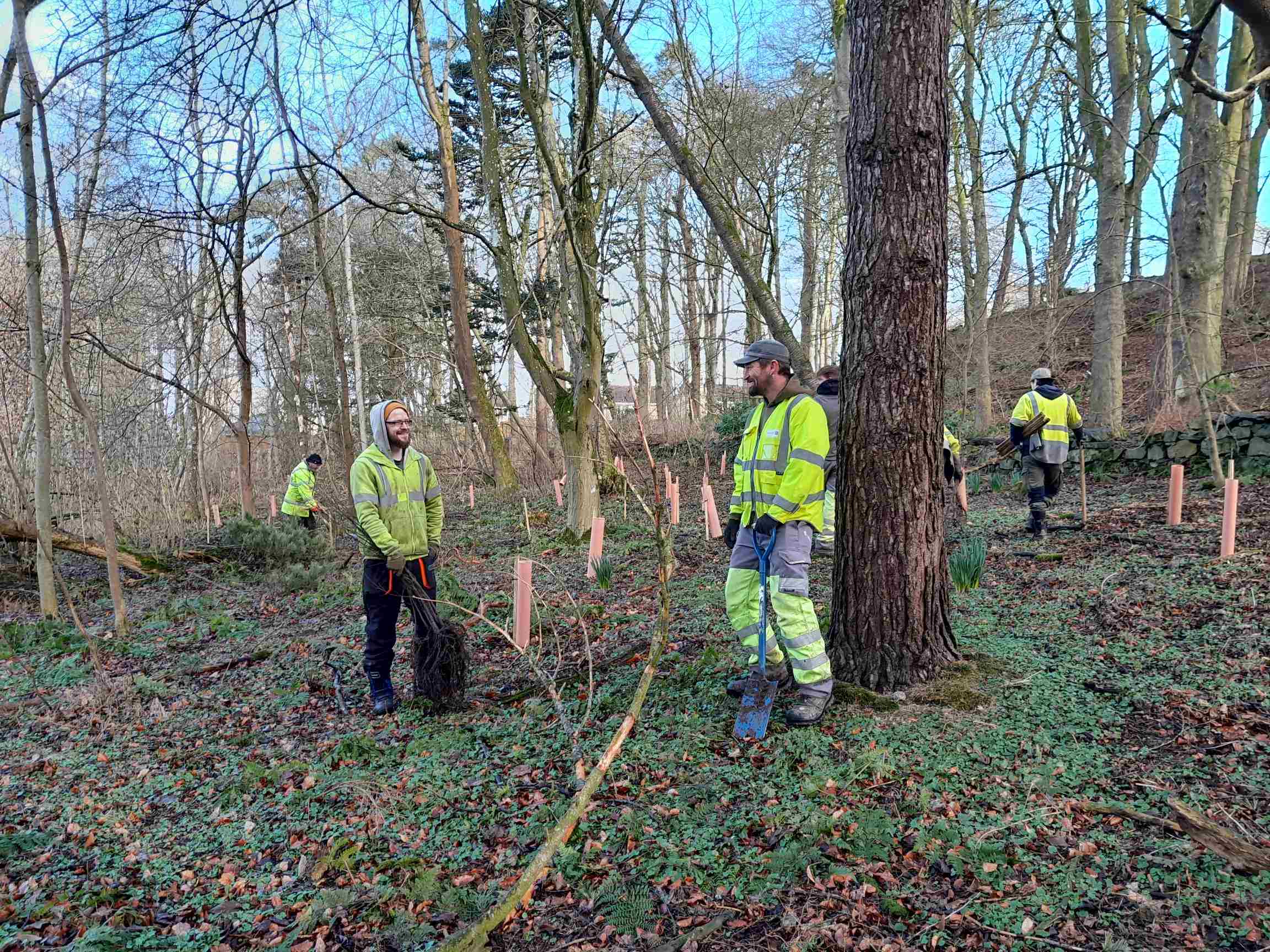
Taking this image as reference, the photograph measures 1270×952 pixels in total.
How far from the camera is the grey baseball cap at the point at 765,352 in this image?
12.6 feet

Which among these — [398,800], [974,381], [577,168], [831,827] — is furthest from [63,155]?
[974,381]

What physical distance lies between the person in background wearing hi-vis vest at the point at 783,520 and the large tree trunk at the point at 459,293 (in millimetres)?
9182

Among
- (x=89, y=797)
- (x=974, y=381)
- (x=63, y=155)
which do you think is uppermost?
(x=63, y=155)

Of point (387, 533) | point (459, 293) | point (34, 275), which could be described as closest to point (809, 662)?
point (387, 533)

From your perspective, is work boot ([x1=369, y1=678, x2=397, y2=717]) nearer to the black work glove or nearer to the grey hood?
the grey hood

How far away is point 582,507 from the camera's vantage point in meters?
9.52

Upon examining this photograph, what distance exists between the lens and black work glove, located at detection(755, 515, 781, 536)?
3.71m

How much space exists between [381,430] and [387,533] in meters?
0.64

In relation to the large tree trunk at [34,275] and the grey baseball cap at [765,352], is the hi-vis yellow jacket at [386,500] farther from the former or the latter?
the large tree trunk at [34,275]

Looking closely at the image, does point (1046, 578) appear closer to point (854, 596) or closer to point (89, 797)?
point (854, 596)

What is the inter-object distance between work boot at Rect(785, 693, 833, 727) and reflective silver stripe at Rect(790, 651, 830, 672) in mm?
130

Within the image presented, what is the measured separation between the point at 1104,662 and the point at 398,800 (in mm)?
3685

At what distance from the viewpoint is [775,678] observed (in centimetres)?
385

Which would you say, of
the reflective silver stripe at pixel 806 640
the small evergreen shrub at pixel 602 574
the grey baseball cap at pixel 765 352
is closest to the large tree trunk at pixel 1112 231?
the small evergreen shrub at pixel 602 574
